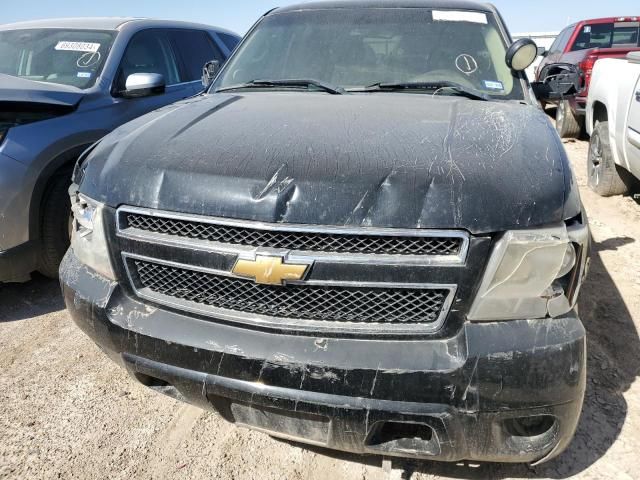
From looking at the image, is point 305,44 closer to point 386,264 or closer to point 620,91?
point 386,264

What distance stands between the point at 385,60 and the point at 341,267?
1747 mm

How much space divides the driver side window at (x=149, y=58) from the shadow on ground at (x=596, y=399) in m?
3.56

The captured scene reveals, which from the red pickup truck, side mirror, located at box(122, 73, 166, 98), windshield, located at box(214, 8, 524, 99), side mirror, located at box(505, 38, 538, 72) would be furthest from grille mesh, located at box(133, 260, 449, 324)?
the red pickup truck

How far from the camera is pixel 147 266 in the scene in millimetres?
2006

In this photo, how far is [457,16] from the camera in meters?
3.14

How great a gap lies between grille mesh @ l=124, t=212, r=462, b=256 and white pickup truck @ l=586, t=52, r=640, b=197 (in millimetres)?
3816

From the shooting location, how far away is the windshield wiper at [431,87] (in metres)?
2.69

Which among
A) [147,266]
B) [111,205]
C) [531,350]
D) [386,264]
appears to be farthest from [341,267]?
[111,205]

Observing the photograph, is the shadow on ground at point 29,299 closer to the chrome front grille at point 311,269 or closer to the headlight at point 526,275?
the chrome front grille at point 311,269

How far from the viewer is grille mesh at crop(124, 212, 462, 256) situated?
166 cm

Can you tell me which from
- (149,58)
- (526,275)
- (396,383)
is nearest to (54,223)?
(149,58)

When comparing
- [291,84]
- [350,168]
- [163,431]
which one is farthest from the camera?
[291,84]

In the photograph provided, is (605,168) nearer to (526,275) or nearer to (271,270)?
(526,275)

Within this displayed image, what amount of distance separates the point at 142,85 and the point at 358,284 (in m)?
2.98
